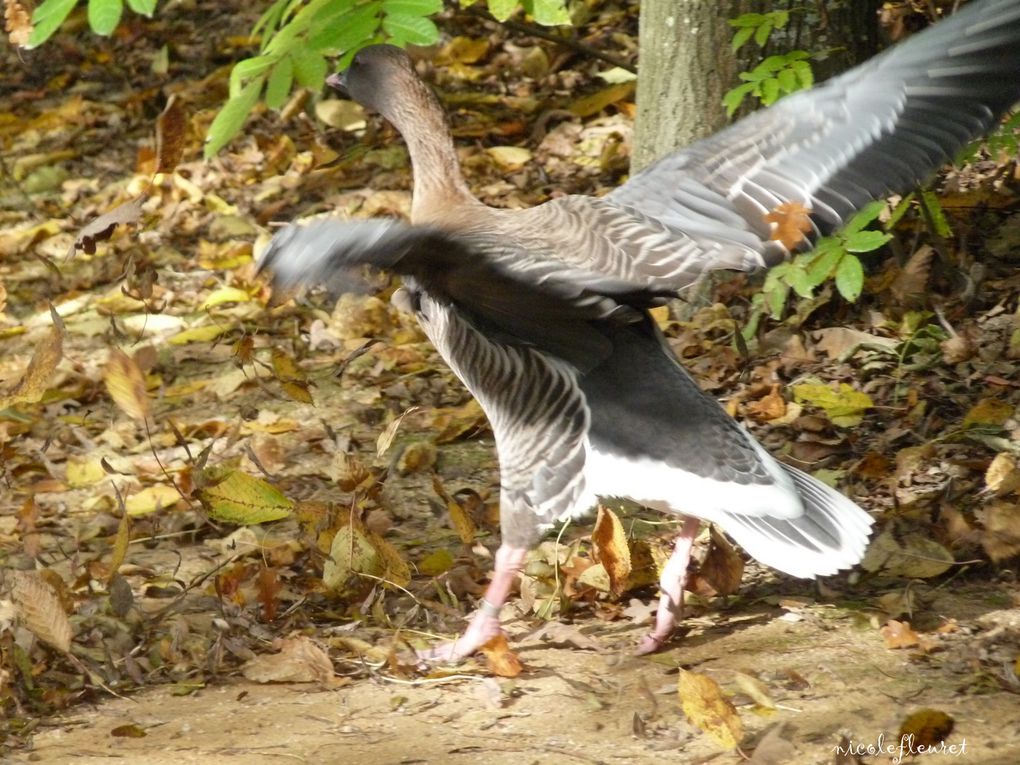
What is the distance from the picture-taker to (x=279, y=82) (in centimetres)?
479

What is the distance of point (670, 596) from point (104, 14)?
269cm

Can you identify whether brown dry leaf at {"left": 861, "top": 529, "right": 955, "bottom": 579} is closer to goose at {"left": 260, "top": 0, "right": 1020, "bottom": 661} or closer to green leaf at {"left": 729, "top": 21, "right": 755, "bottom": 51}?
goose at {"left": 260, "top": 0, "right": 1020, "bottom": 661}

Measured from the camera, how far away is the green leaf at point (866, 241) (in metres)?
4.89

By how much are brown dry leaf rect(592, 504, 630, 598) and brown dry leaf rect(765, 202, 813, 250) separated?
1.06m

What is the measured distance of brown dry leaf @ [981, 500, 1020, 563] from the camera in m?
4.39

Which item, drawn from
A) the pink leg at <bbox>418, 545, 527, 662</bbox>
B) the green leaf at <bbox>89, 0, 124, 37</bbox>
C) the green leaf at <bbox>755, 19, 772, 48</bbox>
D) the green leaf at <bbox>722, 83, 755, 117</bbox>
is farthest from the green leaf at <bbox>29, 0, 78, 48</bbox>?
the green leaf at <bbox>755, 19, 772, 48</bbox>

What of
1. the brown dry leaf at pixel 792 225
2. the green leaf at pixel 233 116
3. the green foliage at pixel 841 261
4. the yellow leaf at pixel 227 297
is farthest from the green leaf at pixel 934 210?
the yellow leaf at pixel 227 297

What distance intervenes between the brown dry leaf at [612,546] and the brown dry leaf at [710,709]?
80 cm

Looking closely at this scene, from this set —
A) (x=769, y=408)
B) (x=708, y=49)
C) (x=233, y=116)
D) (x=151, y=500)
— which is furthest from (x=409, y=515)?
(x=708, y=49)

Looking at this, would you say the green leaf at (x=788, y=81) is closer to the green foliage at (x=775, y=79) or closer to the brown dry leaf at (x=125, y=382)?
the green foliage at (x=775, y=79)

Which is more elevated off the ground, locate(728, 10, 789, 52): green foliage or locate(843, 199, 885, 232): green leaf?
locate(728, 10, 789, 52): green foliage

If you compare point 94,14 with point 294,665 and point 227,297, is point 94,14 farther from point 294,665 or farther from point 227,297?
point 227,297

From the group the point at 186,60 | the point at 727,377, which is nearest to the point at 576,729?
the point at 727,377

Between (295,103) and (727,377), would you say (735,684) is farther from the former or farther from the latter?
(295,103)
